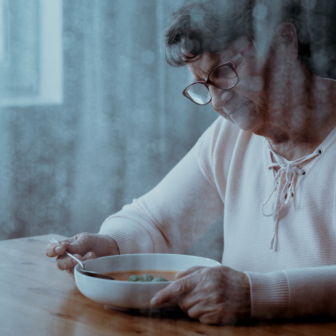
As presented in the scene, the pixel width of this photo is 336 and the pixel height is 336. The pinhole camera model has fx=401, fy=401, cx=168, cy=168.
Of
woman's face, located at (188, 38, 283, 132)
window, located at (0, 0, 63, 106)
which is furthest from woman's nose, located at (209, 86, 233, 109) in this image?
window, located at (0, 0, 63, 106)

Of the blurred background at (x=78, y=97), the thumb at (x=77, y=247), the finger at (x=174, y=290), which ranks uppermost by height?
the blurred background at (x=78, y=97)

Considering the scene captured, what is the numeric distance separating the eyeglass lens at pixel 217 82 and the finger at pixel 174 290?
0.35 metres

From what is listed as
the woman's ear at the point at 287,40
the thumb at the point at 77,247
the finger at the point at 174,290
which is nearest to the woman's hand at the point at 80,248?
the thumb at the point at 77,247

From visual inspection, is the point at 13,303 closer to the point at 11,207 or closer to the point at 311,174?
the point at 11,207

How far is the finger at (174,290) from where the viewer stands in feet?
1.56

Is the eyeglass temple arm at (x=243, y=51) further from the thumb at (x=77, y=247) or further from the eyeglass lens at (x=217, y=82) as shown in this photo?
the thumb at (x=77, y=247)

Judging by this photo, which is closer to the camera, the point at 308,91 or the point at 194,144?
the point at 308,91

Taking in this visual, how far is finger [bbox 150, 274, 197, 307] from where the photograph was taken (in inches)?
18.7

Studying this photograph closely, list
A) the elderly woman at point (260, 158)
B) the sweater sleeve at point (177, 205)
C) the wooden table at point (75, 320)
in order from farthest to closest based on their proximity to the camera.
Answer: the sweater sleeve at point (177, 205) < the elderly woman at point (260, 158) < the wooden table at point (75, 320)

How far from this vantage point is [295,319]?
50 centimetres

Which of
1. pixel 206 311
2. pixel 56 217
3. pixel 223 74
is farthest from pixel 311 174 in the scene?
pixel 56 217

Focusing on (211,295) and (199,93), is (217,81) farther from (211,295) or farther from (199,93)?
(211,295)

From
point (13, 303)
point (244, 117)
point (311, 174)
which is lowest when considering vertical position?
point (13, 303)

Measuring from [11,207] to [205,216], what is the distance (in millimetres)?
443
